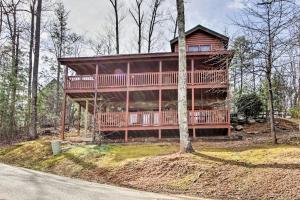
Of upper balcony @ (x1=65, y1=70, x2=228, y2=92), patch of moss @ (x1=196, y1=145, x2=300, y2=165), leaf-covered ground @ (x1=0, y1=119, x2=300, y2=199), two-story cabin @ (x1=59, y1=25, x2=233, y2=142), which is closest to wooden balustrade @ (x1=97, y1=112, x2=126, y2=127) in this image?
two-story cabin @ (x1=59, y1=25, x2=233, y2=142)

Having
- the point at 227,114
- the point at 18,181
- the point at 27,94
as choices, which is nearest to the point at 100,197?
the point at 18,181

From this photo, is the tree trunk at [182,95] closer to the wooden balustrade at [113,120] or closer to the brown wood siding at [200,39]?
the wooden balustrade at [113,120]

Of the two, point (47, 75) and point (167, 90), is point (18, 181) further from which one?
point (47, 75)

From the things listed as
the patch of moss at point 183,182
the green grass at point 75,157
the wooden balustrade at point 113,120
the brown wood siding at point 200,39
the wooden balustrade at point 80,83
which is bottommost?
the patch of moss at point 183,182

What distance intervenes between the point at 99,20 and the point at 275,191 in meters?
36.8

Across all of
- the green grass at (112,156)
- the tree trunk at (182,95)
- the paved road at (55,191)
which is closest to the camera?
the paved road at (55,191)

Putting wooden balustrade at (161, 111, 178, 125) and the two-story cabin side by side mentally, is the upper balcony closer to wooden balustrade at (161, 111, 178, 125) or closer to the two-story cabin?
the two-story cabin

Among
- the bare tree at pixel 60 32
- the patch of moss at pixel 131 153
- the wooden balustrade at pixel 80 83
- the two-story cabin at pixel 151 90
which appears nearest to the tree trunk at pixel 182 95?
the patch of moss at pixel 131 153

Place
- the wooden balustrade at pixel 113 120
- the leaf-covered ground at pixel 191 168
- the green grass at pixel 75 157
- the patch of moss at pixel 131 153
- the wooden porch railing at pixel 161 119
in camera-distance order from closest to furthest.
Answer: the leaf-covered ground at pixel 191 168 → the green grass at pixel 75 157 → the patch of moss at pixel 131 153 → the wooden porch railing at pixel 161 119 → the wooden balustrade at pixel 113 120

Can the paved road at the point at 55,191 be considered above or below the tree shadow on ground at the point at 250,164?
below

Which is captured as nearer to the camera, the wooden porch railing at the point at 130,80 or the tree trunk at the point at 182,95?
the tree trunk at the point at 182,95

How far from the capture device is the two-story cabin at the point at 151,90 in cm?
1973

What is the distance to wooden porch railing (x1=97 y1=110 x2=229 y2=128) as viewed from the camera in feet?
64.0

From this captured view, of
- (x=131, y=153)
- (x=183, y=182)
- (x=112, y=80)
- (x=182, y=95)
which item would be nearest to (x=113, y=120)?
(x=112, y=80)
